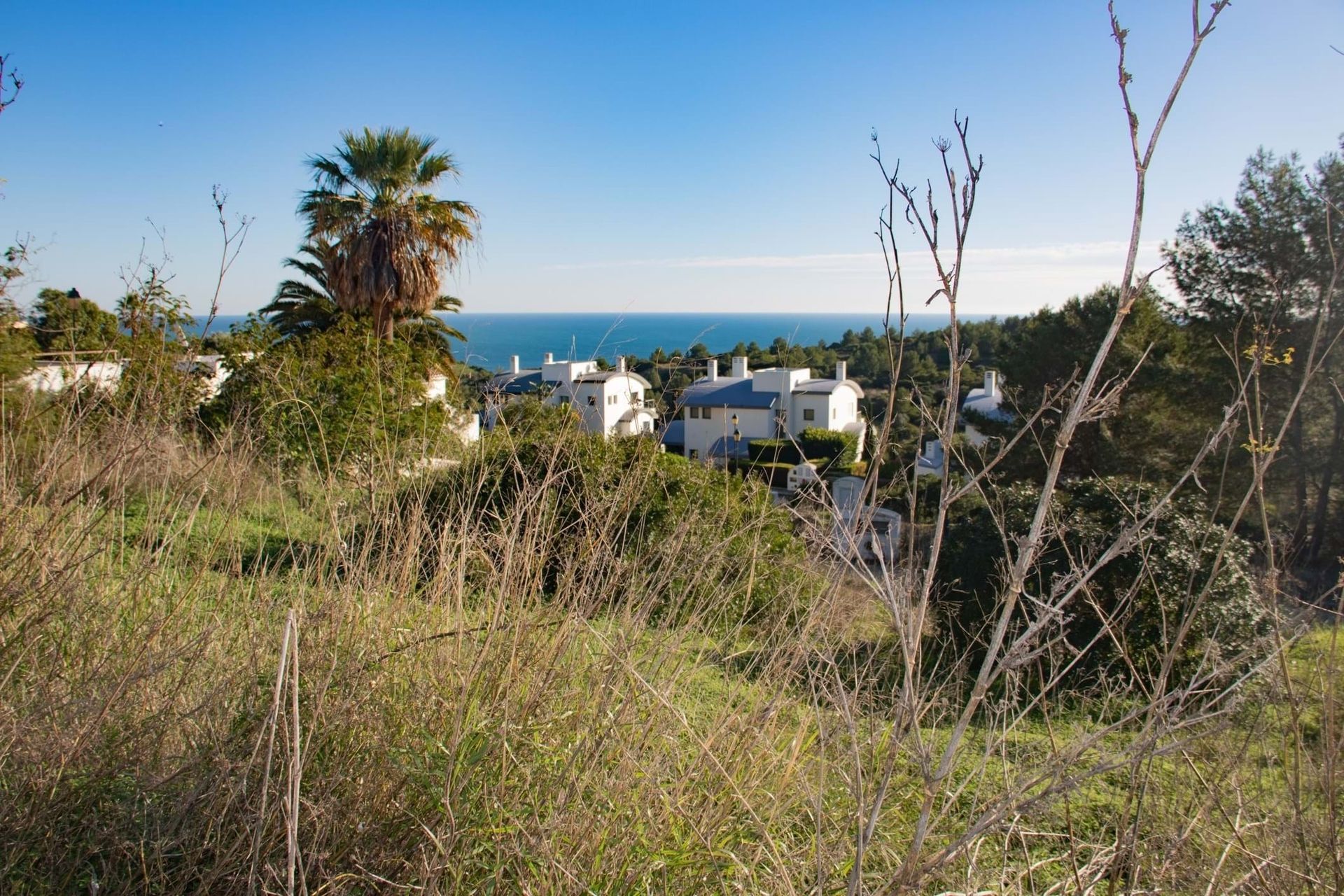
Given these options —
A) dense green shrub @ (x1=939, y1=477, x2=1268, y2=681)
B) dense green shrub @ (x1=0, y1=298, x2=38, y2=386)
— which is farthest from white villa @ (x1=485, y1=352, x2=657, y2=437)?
dense green shrub @ (x1=0, y1=298, x2=38, y2=386)

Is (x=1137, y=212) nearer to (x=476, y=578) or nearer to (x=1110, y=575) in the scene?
(x=476, y=578)

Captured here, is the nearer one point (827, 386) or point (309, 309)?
point (309, 309)

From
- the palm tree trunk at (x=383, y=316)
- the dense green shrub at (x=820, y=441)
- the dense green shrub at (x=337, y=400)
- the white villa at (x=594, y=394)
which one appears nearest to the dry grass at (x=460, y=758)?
the white villa at (x=594, y=394)

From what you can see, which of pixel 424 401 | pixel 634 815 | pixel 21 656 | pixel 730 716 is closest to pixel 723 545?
pixel 730 716

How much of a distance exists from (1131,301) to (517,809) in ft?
4.40

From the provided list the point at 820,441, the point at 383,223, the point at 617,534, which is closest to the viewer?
the point at 617,534

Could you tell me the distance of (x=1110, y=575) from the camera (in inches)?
256

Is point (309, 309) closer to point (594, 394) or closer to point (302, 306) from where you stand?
point (302, 306)

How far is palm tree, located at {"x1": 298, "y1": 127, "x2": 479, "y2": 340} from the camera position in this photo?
13562mm

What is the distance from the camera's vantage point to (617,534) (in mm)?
2613

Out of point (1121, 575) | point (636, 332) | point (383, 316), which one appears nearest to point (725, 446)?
point (636, 332)

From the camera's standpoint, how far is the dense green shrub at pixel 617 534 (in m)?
2.08

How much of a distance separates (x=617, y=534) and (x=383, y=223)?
1291 cm

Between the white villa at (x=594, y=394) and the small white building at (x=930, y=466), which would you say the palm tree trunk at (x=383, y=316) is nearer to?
the white villa at (x=594, y=394)
